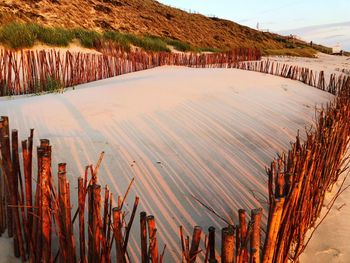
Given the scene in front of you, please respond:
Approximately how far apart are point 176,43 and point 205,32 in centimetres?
1078

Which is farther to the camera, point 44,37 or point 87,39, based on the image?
point 87,39

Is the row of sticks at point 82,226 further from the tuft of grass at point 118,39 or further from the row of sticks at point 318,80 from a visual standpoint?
the tuft of grass at point 118,39

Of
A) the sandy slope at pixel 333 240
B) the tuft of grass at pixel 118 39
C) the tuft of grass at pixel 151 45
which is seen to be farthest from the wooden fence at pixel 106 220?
the tuft of grass at pixel 151 45

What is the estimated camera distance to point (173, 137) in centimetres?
262

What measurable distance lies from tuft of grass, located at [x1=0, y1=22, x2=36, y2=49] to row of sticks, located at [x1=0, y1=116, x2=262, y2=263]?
5487 mm

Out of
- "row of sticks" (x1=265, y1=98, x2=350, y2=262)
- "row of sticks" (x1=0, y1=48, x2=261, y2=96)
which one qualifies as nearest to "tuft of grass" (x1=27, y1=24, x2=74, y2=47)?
"row of sticks" (x1=0, y1=48, x2=261, y2=96)

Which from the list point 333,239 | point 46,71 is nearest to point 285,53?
point 46,71

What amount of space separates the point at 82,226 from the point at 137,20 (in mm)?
17540

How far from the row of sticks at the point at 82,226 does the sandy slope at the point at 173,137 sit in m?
0.38

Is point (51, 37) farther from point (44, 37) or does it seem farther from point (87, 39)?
point (87, 39)

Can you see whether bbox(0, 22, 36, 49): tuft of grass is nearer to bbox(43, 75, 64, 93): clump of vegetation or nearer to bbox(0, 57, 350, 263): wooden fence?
bbox(43, 75, 64, 93): clump of vegetation

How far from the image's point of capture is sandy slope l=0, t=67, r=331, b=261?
1.92 metres

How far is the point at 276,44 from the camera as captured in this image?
1029 inches

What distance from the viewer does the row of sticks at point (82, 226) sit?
38.9 inches
